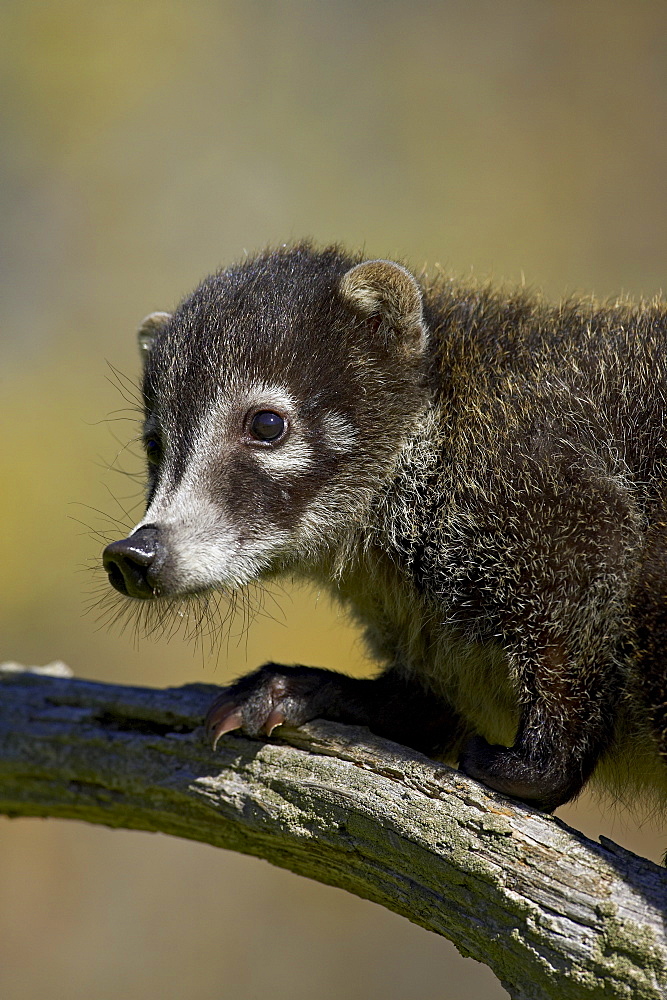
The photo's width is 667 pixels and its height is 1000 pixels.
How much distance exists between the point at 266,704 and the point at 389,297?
2179 mm

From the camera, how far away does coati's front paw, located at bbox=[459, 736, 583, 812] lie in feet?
13.9

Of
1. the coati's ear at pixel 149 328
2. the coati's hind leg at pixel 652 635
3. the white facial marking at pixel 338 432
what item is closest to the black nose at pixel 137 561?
the white facial marking at pixel 338 432

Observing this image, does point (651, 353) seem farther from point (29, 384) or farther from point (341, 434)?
point (29, 384)

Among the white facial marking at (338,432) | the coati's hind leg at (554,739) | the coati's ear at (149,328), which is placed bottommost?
the coati's hind leg at (554,739)

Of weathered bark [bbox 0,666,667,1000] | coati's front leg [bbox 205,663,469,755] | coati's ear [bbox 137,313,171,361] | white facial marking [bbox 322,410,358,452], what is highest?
coati's ear [bbox 137,313,171,361]

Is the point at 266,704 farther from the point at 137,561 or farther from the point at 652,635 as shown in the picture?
the point at 652,635

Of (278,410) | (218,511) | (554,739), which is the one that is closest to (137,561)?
(218,511)

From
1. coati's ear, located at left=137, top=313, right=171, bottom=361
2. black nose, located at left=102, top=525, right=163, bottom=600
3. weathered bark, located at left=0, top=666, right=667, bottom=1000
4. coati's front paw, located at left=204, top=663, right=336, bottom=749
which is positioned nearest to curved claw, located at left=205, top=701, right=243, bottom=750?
coati's front paw, located at left=204, top=663, right=336, bottom=749

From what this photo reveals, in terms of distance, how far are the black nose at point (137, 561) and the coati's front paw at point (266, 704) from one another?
87 centimetres

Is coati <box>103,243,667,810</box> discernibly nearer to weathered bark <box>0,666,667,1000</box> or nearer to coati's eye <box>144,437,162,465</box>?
coati's eye <box>144,437,162,465</box>

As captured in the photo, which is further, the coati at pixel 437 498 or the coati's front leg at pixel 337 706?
the coati's front leg at pixel 337 706

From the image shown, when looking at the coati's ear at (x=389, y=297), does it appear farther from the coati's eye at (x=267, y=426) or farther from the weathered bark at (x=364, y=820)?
the weathered bark at (x=364, y=820)

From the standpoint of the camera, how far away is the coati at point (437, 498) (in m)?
4.30

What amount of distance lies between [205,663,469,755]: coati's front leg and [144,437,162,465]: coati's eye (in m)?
1.26
